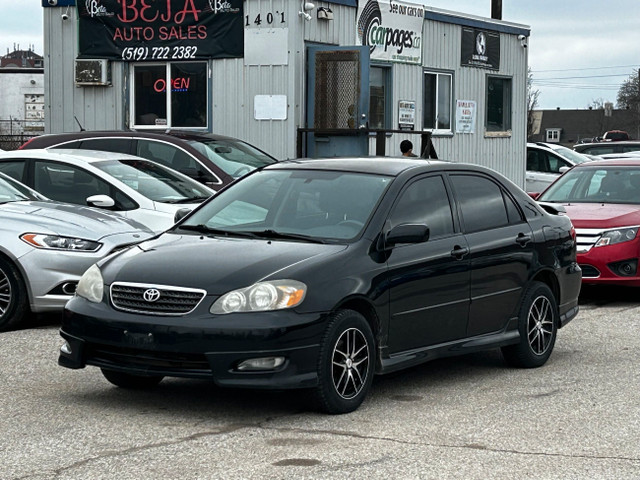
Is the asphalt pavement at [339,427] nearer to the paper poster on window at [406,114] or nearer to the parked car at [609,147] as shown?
the paper poster on window at [406,114]

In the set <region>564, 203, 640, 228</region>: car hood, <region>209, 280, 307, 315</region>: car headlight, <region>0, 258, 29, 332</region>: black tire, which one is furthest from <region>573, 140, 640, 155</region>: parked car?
<region>209, 280, 307, 315</region>: car headlight

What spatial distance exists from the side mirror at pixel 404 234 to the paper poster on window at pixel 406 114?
629 inches

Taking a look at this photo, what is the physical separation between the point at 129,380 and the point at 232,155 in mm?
8147

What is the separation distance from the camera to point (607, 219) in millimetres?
12547

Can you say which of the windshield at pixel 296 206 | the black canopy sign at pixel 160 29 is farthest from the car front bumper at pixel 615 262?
the black canopy sign at pixel 160 29

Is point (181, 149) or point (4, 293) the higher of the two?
point (181, 149)

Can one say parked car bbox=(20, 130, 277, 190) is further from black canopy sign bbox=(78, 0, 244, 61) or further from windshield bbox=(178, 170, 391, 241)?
windshield bbox=(178, 170, 391, 241)

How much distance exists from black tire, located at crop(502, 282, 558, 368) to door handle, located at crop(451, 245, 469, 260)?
0.84 m

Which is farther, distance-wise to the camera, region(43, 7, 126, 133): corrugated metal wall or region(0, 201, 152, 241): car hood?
region(43, 7, 126, 133): corrugated metal wall

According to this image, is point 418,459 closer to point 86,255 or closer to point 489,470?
point 489,470

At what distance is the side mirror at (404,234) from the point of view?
718 cm

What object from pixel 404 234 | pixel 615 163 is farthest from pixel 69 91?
pixel 404 234

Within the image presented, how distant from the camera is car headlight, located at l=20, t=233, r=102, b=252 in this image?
388 inches

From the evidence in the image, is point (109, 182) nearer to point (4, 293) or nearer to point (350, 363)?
point (4, 293)
